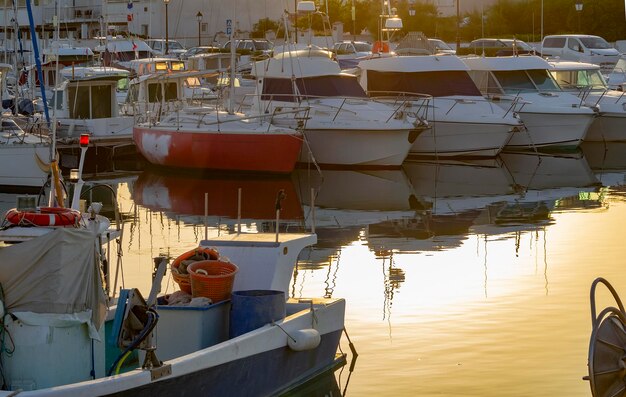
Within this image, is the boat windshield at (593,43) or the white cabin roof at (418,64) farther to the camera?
the boat windshield at (593,43)

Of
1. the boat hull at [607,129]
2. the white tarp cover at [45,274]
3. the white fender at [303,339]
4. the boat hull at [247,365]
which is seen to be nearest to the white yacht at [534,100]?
the boat hull at [607,129]

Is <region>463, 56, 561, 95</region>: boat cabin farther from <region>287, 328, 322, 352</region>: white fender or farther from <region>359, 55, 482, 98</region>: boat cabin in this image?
<region>287, 328, 322, 352</region>: white fender

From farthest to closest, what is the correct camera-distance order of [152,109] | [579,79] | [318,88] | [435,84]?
[579,79] → [152,109] → [435,84] → [318,88]

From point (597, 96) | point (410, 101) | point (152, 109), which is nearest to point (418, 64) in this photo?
point (410, 101)

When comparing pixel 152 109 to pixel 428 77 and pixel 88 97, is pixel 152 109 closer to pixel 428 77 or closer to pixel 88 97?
pixel 88 97

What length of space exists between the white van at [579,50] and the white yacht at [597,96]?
36.9 feet

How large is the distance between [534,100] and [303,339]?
2392 cm

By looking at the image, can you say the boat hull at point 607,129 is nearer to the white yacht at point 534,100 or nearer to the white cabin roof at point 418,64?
the white yacht at point 534,100

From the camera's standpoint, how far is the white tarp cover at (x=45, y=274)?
427 inches

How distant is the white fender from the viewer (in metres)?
13.0

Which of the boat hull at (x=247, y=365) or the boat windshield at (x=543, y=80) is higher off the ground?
the boat windshield at (x=543, y=80)

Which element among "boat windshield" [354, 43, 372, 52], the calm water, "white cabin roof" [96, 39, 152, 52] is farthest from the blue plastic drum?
"boat windshield" [354, 43, 372, 52]

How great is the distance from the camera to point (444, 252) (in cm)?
2134

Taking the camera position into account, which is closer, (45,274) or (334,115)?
(45,274)
